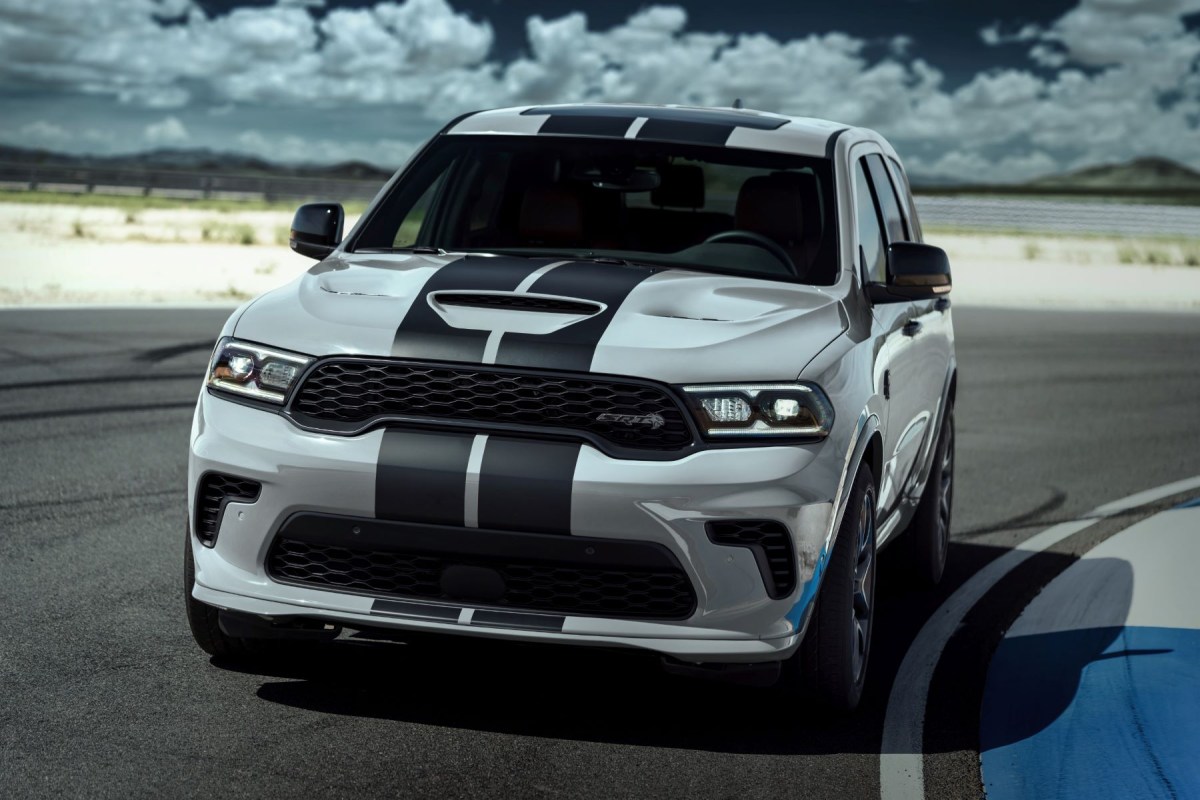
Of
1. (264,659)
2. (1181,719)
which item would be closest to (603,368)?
(264,659)

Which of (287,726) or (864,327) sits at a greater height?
(864,327)

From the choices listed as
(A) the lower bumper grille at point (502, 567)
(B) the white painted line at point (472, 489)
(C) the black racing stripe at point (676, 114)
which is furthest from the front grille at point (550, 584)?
(C) the black racing stripe at point (676, 114)

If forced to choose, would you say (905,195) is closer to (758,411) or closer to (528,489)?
(758,411)

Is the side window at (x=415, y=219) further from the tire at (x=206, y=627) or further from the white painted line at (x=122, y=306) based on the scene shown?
the white painted line at (x=122, y=306)

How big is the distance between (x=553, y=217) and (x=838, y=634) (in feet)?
6.76

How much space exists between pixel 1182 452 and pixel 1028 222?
194 ft

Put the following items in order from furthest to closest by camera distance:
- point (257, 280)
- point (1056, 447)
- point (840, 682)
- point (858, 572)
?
1. point (257, 280)
2. point (1056, 447)
3. point (858, 572)
4. point (840, 682)

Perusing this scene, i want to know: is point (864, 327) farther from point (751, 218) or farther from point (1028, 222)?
point (1028, 222)

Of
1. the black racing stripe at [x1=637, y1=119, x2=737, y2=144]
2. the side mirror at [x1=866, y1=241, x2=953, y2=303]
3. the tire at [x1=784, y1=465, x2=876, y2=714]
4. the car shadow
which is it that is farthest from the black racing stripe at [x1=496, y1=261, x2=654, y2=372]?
the black racing stripe at [x1=637, y1=119, x2=737, y2=144]

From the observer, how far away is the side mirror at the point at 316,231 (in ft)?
20.7

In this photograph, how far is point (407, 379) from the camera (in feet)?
15.7

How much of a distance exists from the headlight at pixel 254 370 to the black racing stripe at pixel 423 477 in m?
0.41

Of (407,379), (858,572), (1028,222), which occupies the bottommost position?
(1028,222)

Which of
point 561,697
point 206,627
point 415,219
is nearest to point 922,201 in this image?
point 415,219
